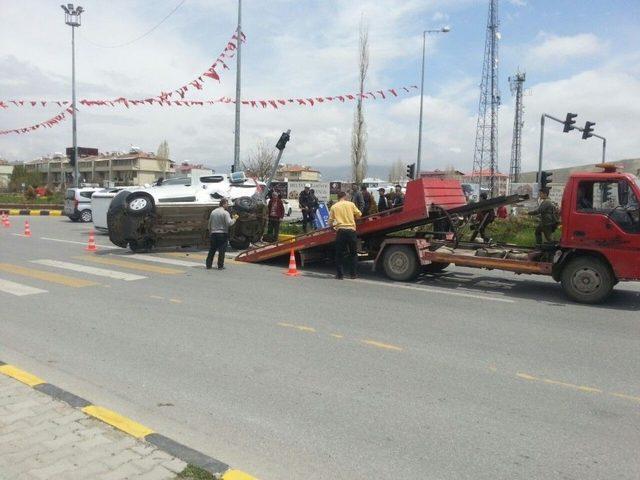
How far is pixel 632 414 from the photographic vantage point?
464 cm

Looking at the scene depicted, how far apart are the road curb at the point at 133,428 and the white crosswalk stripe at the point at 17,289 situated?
4.48 m

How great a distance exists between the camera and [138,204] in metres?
14.5

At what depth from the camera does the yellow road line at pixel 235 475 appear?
11.4 ft

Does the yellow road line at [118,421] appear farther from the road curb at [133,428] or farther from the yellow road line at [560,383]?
the yellow road line at [560,383]

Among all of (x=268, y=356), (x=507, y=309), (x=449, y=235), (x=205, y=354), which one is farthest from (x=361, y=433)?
(x=449, y=235)

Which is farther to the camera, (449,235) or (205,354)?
(449,235)

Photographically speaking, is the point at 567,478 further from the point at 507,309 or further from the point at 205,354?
the point at 507,309

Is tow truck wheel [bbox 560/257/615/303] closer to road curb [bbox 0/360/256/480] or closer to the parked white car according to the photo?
road curb [bbox 0/360/256/480]

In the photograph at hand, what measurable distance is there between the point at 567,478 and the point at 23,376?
4.51 meters

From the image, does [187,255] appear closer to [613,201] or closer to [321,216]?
[321,216]

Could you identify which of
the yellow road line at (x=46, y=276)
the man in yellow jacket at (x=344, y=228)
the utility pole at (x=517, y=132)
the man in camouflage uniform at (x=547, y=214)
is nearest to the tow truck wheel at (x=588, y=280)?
the man in camouflage uniform at (x=547, y=214)

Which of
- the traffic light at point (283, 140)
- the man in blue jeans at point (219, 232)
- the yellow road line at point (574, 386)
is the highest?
the traffic light at point (283, 140)

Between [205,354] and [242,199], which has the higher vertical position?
[242,199]

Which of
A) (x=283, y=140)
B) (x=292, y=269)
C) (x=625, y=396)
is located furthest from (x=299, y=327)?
(x=283, y=140)
